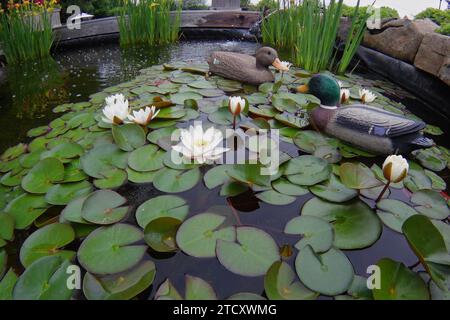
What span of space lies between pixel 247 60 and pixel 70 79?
5.87ft

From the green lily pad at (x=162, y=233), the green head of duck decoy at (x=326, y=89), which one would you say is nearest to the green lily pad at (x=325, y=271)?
the green lily pad at (x=162, y=233)

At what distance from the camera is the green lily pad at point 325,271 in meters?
0.72

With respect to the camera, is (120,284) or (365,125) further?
(365,125)

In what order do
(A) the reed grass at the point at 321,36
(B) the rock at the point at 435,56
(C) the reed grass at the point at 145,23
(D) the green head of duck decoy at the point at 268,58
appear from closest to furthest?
(B) the rock at the point at 435,56
(D) the green head of duck decoy at the point at 268,58
(A) the reed grass at the point at 321,36
(C) the reed grass at the point at 145,23

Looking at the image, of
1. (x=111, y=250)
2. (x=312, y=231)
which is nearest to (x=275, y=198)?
(x=312, y=231)

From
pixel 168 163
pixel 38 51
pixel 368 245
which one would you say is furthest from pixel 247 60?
pixel 38 51

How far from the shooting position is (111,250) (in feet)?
2.77

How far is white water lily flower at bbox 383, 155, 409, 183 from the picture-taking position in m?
0.89

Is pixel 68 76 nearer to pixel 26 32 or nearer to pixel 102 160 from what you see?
pixel 26 32

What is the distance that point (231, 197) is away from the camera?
1067mm

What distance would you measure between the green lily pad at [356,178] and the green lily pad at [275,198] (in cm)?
20

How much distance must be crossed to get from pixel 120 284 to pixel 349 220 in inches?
29.2

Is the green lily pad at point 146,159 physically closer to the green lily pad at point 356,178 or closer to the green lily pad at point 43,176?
the green lily pad at point 43,176
